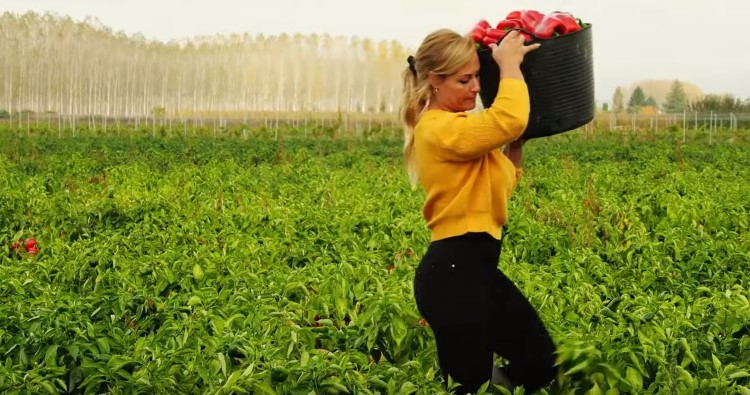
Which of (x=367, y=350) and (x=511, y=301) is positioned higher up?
(x=511, y=301)

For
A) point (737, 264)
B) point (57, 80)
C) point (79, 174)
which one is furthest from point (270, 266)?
point (57, 80)

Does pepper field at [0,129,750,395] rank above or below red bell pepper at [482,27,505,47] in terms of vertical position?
below

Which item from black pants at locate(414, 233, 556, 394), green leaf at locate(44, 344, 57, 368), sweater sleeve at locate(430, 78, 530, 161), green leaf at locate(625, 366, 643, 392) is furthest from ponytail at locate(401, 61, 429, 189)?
green leaf at locate(44, 344, 57, 368)

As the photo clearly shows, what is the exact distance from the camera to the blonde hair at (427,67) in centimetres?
319

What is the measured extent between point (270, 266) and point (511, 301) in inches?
102

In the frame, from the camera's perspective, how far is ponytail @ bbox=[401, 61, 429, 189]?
332 centimetres

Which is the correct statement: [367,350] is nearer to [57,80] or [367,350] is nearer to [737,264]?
[737,264]

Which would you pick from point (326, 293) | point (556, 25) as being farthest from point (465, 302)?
point (326, 293)

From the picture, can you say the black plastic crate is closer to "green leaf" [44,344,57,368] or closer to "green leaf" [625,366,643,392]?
"green leaf" [625,366,643,392]

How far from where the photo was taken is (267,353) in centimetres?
352

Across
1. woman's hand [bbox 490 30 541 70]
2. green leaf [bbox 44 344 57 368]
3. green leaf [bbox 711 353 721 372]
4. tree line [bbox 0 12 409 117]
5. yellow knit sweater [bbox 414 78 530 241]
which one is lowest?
green leaf [bbox 44 344 57 368]

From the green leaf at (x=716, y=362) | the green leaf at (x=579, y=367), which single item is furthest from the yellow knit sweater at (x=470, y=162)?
the green leaf at (x=716, y=362)

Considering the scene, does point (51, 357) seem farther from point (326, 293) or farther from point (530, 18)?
point (530, 18)

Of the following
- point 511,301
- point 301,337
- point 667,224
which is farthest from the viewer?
point 667,224
